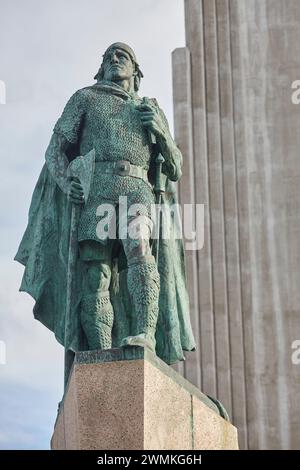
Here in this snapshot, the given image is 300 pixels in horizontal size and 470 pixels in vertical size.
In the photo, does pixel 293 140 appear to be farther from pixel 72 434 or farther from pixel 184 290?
pixel 72 434

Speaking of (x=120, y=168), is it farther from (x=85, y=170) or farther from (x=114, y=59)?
(x=114, y=59)

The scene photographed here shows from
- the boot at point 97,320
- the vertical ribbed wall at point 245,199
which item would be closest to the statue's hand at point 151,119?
the boot at point 97,320

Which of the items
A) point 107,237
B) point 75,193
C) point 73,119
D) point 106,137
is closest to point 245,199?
point 73,119

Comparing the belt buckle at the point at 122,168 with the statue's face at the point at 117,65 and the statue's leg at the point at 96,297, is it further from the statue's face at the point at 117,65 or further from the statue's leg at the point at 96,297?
the statue's face at the point at 117,65

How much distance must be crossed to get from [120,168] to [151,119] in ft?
1.20

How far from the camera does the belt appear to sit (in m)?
7.71

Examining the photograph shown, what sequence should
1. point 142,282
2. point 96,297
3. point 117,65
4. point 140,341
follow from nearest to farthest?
point 140,341
point 142,282
point 96,297
point 117,65

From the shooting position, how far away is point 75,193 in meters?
7.73

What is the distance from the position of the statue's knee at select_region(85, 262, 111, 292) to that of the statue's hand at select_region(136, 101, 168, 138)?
2.89 ft

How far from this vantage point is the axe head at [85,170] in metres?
7.67

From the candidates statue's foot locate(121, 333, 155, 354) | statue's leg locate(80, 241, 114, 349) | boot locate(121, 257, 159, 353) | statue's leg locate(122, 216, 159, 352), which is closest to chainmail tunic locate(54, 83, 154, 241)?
statue's leg locate(80, 241, 114, 349)

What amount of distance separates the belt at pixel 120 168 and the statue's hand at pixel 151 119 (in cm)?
25

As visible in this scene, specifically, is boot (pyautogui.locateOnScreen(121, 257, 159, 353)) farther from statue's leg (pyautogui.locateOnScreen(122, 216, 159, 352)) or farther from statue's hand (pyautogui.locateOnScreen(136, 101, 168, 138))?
statue's hand (pyautogui.locateOnScreen(136, 101, 168, 138))
